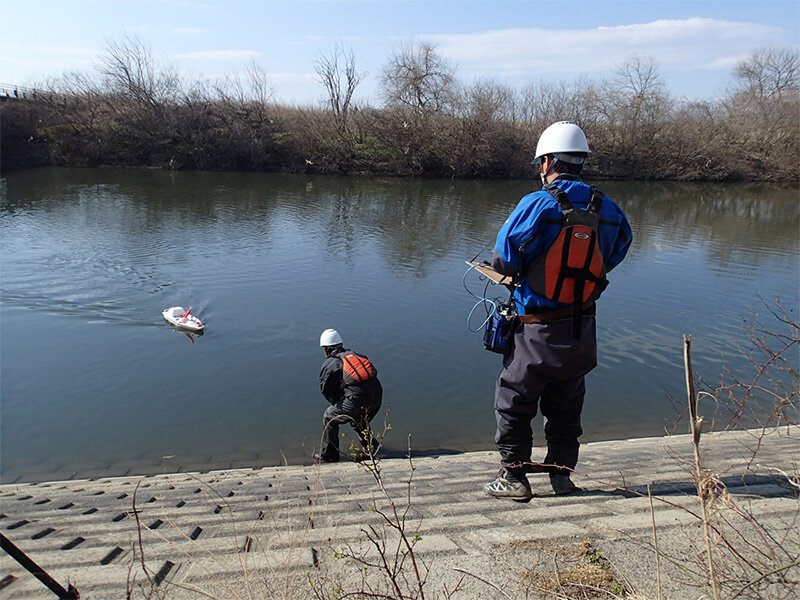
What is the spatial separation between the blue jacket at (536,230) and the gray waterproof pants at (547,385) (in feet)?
0.67

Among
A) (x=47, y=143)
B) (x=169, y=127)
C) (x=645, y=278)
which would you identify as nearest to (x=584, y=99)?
(x=169, y=127)

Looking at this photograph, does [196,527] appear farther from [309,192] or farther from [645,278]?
[309,192]

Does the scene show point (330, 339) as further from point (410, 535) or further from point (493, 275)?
point (410, 535)

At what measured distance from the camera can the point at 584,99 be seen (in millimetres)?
44125

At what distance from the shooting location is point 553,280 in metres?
3.24

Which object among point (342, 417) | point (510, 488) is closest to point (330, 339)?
point (342, 417)

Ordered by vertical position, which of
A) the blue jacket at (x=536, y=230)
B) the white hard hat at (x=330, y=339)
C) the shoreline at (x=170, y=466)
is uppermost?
the blue jacket at (x=536, y=230)

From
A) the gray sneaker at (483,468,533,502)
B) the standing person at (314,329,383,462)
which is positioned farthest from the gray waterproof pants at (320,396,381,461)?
the gray sneaker at (483,468,533,502)

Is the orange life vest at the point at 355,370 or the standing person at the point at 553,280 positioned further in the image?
the orange life vest at the point at 355,370

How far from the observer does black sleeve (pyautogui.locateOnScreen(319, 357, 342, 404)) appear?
5.97 m

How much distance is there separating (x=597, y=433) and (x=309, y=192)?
81.8ft

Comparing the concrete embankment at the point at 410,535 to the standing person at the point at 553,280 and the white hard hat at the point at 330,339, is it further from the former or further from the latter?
the white hard hat at the point at 330,339

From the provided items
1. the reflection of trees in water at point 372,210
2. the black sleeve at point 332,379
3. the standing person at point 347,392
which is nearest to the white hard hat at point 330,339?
the standing person at point 347,392

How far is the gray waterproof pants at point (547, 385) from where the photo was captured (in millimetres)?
3250
